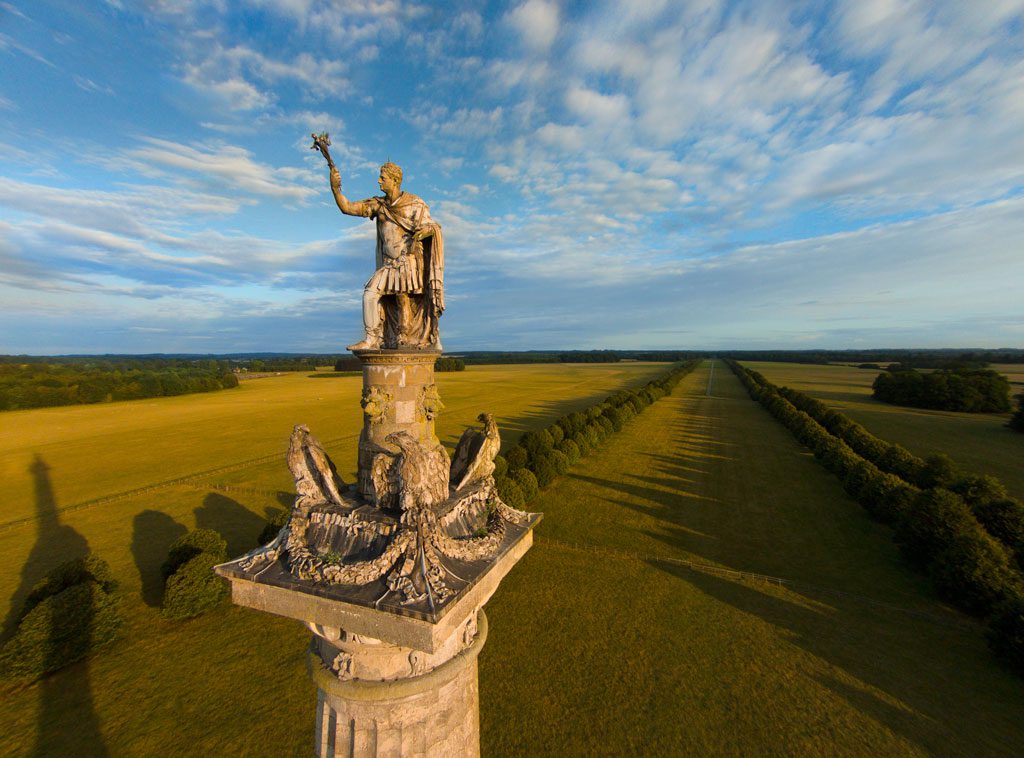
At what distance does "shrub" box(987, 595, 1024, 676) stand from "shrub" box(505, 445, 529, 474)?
17053 millimetres

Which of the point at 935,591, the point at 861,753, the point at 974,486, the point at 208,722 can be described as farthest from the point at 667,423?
the point at 208,722

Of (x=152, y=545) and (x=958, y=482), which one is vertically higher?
(x=958, y=482)

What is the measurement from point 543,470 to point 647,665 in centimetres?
1261

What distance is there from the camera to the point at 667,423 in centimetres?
4262

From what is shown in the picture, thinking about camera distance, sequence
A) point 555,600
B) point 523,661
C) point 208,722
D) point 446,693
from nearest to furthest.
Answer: point 446,693
point 208,722
point 523,661
point 555,600

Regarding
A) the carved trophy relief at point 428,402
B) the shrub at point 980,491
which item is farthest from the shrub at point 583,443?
the carved trophy relief at point 428,402

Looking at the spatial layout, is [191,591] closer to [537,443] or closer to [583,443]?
[537,443]

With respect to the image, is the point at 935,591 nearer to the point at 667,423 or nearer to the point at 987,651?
the point at 987,651

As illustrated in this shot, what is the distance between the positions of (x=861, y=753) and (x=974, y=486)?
1422cm

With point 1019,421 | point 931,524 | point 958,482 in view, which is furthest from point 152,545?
point 1019,421

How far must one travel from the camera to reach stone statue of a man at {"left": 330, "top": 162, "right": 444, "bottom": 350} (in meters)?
4.64

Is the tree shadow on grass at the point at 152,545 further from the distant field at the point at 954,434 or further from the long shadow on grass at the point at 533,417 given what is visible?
the distant field at the point at 954,434

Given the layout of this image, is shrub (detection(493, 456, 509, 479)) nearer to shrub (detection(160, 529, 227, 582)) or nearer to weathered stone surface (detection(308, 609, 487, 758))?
shrub (detection(160, 529, 227, 582))

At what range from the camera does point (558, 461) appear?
24250 mm
